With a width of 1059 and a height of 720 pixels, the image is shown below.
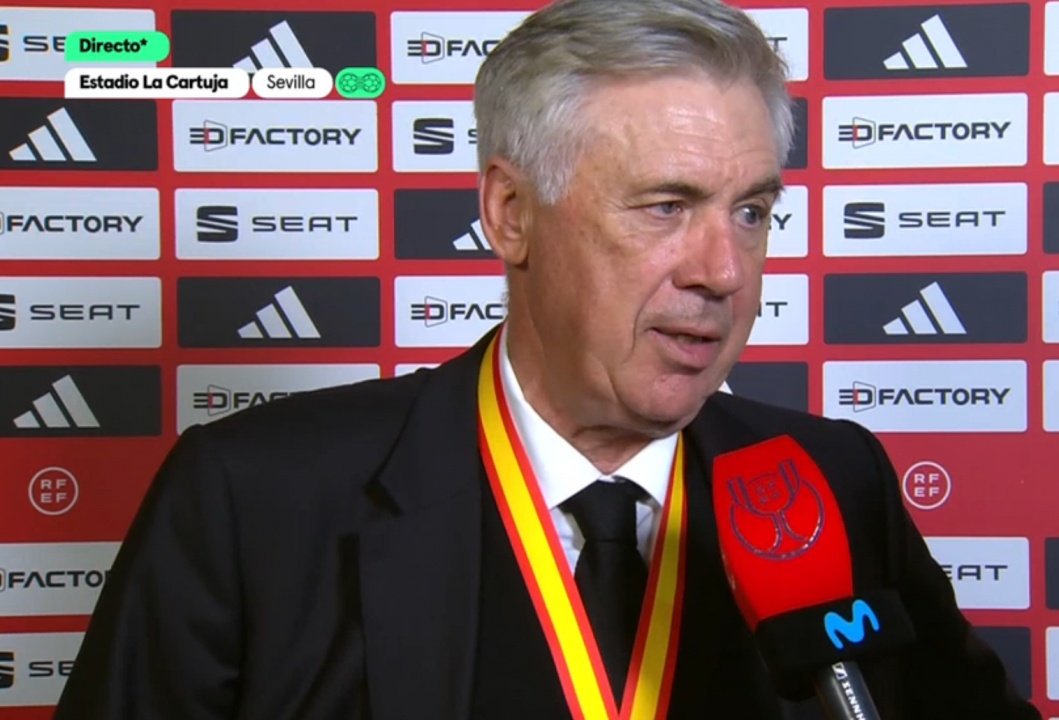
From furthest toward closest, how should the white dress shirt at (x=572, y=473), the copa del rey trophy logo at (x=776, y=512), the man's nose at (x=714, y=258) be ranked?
1. the white dress shirt at (x=572, y=473)
2. the man's nose at (x=714, y=258)
3. the copa del rey trophy logo at (x=776, y=512)

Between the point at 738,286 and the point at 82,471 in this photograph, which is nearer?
the point at 738,286

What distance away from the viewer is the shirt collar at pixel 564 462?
1.20m

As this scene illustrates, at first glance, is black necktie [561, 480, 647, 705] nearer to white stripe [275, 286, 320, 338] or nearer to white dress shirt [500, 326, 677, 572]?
white dress shirt [500, 326, 677, 572]

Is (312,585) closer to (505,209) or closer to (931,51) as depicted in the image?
(505,209)

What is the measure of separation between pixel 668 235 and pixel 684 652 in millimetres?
380

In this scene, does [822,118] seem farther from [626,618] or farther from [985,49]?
[626,618]

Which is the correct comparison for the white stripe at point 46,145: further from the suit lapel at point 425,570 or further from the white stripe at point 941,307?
the white stripe at point 941,307

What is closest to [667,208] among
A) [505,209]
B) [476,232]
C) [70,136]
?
[505,209]

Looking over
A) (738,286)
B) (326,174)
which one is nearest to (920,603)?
(738,286)

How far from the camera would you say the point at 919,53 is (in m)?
1.67

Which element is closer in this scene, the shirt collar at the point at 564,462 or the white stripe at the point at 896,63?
the shirt collar at the point at 564,462

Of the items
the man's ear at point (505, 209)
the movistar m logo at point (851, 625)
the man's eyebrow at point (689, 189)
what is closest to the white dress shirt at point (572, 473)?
the man's ear at point (505, 209)

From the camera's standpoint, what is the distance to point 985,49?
1.67 meters

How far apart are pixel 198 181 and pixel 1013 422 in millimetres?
1104
